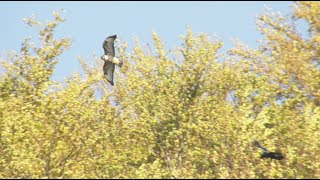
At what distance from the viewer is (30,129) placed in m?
30.9

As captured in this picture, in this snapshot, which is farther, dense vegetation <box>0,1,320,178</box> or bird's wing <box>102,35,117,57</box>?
bird's wing <box>102,35,117,57</box>

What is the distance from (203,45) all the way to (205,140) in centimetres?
1144

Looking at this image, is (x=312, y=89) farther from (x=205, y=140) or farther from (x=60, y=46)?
(x=60, y=46)

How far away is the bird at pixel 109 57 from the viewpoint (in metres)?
38.2

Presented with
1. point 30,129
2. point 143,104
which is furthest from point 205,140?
point 30,129

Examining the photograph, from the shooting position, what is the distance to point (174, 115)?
40562 millimetres

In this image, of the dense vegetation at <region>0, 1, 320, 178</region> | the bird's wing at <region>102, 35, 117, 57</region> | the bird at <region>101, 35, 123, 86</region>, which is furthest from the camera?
the bird at <region>101, 35, 123, 86</region>

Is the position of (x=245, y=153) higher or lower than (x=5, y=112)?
lower

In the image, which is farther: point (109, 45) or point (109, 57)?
point (109, 57)

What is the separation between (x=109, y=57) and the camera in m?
39.7

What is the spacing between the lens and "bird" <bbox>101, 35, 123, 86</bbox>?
38.2 m

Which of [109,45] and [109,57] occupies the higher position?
[109,45]

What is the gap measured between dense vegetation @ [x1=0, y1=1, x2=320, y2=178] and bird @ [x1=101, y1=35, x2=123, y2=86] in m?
1.64

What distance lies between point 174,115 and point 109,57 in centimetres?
547
